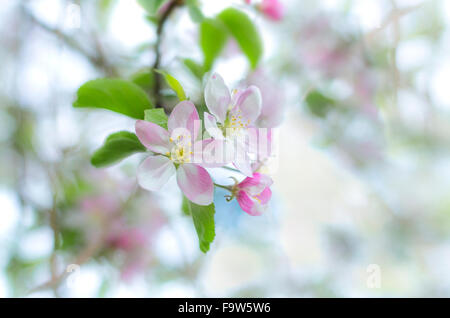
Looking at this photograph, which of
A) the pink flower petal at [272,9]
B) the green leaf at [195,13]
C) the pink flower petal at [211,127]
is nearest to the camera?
the pink flower petal at [211,127]

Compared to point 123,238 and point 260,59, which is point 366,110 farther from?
point 123,238

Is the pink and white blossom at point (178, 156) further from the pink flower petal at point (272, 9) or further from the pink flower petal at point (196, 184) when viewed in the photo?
the pink flower petal at point (272, 9)

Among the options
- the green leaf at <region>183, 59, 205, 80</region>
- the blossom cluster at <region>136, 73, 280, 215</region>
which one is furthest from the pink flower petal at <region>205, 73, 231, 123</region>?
the green leaf at <region>183, 59, 205, 80</region>

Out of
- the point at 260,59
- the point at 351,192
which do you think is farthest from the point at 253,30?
the point at 351,192

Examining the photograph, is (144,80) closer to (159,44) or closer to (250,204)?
(159,44)

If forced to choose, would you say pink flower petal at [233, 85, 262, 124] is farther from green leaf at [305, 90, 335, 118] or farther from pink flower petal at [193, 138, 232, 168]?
green leaf at [305, 90, 335, 118]

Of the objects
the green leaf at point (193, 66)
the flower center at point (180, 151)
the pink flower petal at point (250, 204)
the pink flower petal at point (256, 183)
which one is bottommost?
Result: the pink flower petal at point (250, 204)

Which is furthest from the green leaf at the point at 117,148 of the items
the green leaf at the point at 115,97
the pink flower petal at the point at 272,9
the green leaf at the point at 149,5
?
the pink flower petal at the point at 272,9
